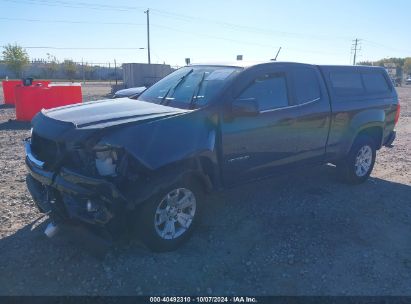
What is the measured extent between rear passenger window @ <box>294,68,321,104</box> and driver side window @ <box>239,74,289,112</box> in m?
0.24

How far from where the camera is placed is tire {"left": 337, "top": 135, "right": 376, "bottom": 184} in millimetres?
5926

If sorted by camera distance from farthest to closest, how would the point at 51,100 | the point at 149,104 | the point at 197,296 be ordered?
1. the point at 51,100
2. the point at 149,104
3. the point at 197,296

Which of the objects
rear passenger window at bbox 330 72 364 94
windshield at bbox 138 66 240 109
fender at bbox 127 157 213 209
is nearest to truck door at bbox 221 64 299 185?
windshield at bbox 138 66 240 109

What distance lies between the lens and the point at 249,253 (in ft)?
12.7

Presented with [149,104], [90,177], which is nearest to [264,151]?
[149,104]

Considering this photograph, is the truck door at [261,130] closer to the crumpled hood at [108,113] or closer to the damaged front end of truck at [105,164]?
the damaged front end of truck at [105,164]

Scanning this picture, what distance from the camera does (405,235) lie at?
4410 mm

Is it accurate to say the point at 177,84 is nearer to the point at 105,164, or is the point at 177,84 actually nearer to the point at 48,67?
the point at 105,164

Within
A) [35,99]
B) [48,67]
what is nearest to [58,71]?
[48,67]

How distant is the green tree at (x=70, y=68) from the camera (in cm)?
6044

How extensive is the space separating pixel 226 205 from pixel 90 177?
2.27m

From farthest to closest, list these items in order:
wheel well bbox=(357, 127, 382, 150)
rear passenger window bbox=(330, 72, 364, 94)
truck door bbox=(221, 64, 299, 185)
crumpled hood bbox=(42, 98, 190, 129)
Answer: wheel well bbox=(357, 127, 382, 150)
rear passenger window bbox=(330, 72, 364, 94)
truck door bbox=(221, 64, 299, 185)
crumpled hood bbox=(42, 98, 190, 129)

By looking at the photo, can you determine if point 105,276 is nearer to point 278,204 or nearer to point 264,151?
point 264,151

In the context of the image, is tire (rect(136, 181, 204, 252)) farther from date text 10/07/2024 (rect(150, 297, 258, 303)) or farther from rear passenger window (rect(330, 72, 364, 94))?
rear passenger window (rect(330, 72, 364, 94))
